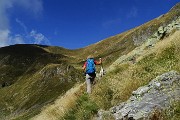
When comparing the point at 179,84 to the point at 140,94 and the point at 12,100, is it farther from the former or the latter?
the point at 12,100

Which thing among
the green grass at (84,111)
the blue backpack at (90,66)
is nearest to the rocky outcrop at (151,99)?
the green grass at (84,111)

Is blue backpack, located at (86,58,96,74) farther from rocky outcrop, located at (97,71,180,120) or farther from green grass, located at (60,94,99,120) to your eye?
rocky outcrop, located at (97,71,180,120)

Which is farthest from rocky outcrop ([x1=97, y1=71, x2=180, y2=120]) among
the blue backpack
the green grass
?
the blue backpack

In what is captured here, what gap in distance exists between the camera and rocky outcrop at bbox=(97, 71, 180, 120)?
A: 8504mm

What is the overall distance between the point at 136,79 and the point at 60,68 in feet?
514

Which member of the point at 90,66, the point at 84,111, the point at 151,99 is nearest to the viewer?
the point at 151,99

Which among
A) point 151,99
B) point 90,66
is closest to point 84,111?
point 151,99

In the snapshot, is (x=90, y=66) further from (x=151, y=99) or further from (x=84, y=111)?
(x=151, y=99)

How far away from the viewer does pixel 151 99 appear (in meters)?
9.18

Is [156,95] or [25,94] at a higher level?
[25,94]

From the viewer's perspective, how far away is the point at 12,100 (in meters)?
171

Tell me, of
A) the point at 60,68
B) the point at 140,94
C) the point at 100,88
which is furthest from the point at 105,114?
the point at 60,68

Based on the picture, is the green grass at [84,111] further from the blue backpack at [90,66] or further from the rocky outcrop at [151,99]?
the blue backpack at [90,66]

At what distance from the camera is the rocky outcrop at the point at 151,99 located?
850 centimetres
